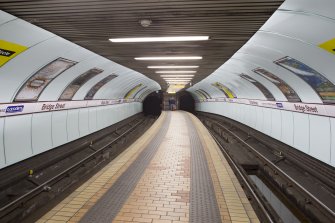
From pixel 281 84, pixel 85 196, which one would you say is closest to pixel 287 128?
pixel 281 84

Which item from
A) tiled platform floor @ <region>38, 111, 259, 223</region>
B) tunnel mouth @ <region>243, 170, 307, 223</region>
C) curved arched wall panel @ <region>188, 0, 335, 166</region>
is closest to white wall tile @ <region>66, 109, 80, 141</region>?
tiled platform floor @ <region>38, 111, 259, 223</region>

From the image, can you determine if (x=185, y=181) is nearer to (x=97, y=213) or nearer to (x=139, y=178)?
(x=139, y=178)

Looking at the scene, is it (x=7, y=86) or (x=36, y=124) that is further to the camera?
(x=36, y=124)

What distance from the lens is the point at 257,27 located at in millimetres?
5578

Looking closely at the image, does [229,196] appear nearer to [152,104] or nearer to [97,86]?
[97,86]

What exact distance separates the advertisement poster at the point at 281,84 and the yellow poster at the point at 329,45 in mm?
4428

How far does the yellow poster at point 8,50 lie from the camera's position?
5709 millimetres

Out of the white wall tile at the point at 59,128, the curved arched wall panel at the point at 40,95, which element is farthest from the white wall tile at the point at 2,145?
the white wall tile at the point at 59,128

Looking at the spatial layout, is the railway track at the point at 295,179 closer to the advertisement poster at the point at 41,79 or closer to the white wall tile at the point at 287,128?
the white wall tile at the point at 287,128

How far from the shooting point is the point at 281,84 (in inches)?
422

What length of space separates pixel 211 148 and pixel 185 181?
4192 mm

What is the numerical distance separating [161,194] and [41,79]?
234 inches

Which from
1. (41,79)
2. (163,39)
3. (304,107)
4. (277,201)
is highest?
(163,39)

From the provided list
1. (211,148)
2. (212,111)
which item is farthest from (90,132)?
(212,111)
